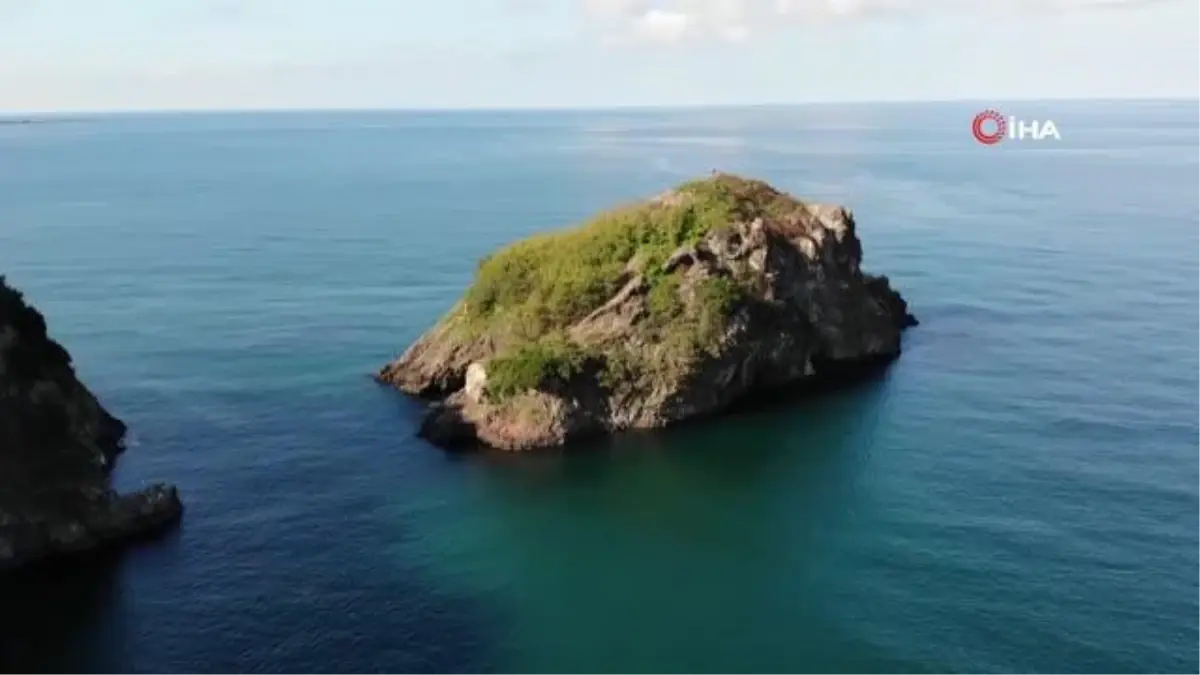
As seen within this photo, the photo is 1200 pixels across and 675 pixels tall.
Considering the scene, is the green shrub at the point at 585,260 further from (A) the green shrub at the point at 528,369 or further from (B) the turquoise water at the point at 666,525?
(B) the turquoise water at the point at 666,525

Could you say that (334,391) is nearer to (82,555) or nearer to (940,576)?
(82,555)

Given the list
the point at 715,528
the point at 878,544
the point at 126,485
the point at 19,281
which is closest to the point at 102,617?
the point at 126,485

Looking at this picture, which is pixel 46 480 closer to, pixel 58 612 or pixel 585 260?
pixel 58 612

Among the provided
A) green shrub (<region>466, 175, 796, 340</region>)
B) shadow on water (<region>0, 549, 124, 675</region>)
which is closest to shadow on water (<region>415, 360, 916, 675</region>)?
green shrub (<region>466, 175, 796, 340</region>)

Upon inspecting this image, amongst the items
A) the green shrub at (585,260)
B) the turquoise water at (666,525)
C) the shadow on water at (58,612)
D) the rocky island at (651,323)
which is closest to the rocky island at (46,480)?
the shadow on water at (58,612)

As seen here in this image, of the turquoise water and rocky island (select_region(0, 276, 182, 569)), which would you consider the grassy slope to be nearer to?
the turquoise water
